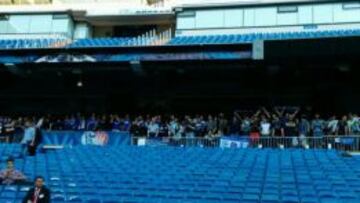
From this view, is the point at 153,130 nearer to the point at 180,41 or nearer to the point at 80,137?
the point at 80,137

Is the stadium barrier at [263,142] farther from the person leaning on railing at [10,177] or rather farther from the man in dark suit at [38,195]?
the man in dark suit at [38,195]

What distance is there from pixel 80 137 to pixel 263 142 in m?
6.99

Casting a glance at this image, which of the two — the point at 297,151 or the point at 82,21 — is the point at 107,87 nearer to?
the point at 82,21

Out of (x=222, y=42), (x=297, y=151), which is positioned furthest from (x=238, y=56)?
(x=297, y=151)

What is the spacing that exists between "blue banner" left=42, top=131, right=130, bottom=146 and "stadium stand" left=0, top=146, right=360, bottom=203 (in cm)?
302

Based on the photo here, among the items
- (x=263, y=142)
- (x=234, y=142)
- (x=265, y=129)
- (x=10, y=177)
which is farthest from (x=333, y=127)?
(x=10, y=177)

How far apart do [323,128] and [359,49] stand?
3.68 m

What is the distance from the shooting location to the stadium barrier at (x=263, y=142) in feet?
65.0

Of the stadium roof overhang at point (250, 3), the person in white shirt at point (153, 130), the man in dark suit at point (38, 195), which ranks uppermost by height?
the stadium roof overhang at point (250, 3)

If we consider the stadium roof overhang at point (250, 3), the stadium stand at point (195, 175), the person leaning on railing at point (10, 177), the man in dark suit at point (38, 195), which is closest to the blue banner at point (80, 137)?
the stadium stand at point (195, 175)

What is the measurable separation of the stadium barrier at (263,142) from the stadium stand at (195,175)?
1332mm

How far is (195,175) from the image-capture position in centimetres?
1491

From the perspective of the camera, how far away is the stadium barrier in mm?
19812

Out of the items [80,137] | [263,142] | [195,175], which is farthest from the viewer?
[80,137]
